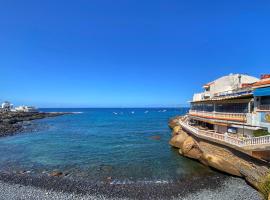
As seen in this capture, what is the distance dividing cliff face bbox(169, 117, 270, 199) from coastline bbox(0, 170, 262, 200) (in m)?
0.73

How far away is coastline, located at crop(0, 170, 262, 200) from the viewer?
52.1 ft

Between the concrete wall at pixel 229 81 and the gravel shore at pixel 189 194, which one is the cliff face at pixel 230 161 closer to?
the gravel shore at pixel 189 194

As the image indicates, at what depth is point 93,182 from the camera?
62.3 ft

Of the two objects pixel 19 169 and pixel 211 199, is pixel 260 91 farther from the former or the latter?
pixel 19 169

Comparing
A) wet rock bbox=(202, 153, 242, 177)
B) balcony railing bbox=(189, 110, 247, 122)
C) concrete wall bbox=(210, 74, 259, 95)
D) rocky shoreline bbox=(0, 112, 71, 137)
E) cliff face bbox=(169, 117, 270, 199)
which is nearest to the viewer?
cliff face bbox=(169, 117, 270, 199)

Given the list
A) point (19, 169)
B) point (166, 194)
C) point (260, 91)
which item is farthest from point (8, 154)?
point (260, 91)

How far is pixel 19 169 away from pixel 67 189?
8835 millimetres

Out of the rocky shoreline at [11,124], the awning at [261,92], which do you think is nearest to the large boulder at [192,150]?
the awning at [261,92]

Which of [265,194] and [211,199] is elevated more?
[265,194]

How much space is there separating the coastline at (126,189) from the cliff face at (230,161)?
28.7 inches

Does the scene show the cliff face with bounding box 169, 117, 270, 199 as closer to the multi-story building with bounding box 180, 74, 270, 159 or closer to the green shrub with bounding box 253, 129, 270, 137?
the multi-story building with bounding box 180, 74, 270, 159

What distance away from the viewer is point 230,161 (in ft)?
63.9

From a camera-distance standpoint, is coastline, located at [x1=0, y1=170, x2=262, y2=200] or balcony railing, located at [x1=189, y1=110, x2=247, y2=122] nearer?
coastline, located at [x1=0, y1=170, x2=262, y2=200]

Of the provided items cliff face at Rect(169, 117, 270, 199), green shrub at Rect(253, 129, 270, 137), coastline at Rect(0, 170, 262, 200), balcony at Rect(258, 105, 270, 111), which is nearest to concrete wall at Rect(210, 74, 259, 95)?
cliff face at Rect(169, 117, 270, 199)
